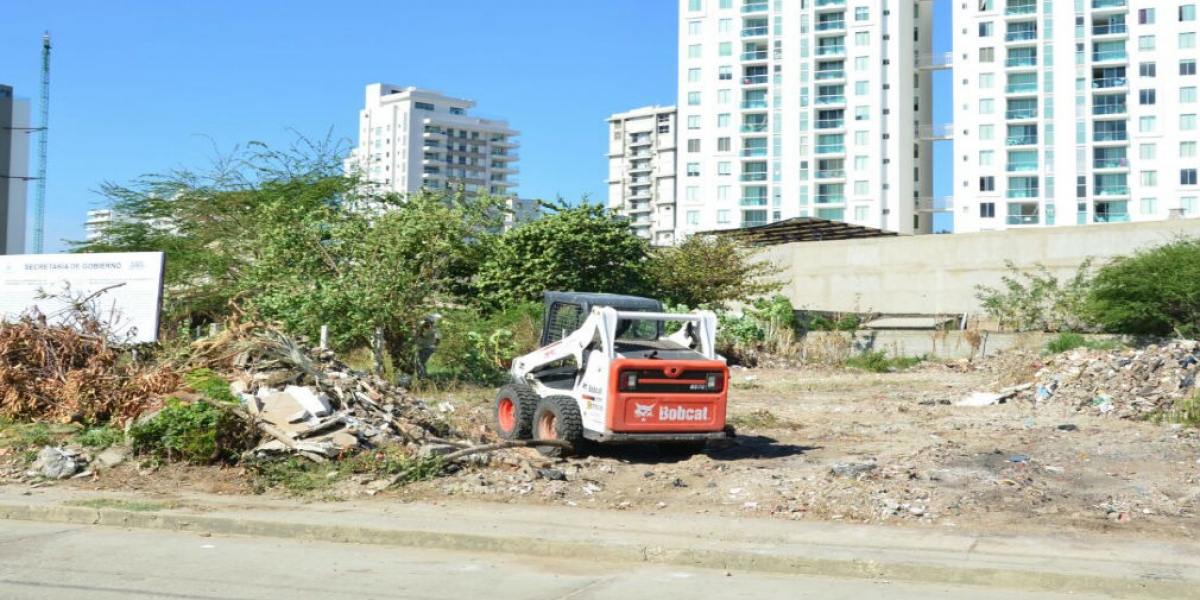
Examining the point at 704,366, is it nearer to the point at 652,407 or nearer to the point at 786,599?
the point at 652,407

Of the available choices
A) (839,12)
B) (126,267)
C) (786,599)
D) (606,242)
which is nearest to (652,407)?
(786,599)

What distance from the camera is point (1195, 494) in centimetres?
1186

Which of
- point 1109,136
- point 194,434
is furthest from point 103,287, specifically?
point 1109,136

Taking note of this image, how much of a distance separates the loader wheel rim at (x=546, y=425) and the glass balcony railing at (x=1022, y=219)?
77366 mm

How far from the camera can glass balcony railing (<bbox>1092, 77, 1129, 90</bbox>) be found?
82.4 m

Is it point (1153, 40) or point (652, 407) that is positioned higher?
point (1153, 40)

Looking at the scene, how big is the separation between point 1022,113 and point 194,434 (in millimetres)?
82650

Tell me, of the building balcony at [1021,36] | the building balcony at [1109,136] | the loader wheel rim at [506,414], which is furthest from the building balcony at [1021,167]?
the loader wheel rim at [506,414]

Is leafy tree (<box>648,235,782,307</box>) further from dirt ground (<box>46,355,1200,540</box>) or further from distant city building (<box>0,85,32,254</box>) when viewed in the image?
distant city building (<box>0,85,32,254</box>)

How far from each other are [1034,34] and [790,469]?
80.9 meters

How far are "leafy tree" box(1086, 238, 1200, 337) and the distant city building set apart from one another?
7159cm

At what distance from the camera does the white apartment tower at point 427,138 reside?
573 ft

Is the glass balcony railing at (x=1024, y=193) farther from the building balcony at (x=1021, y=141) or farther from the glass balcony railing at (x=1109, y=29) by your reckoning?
the glass balcony railing at (x=1109, y=29)

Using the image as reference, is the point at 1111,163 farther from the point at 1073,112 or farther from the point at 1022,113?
the point at 1022,113
